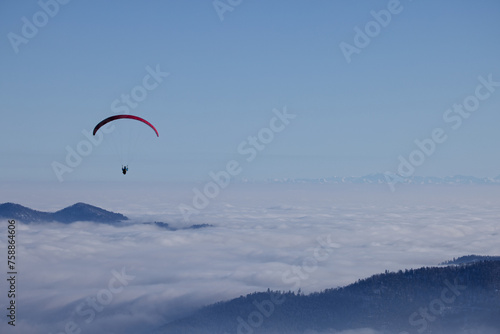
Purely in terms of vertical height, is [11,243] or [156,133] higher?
[156,133]

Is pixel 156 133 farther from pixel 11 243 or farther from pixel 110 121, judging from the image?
pixel 11 243

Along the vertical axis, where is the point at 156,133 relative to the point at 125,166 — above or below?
above

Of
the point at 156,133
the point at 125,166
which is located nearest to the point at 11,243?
the point at 125,166

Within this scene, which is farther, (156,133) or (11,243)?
(11,243)

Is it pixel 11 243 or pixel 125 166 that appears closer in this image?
pixel 125 166

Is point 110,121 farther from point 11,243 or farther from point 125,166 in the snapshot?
point 11,243

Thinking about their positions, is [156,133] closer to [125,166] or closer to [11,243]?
[125,166]

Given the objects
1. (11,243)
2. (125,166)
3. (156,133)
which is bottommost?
(11,243)
